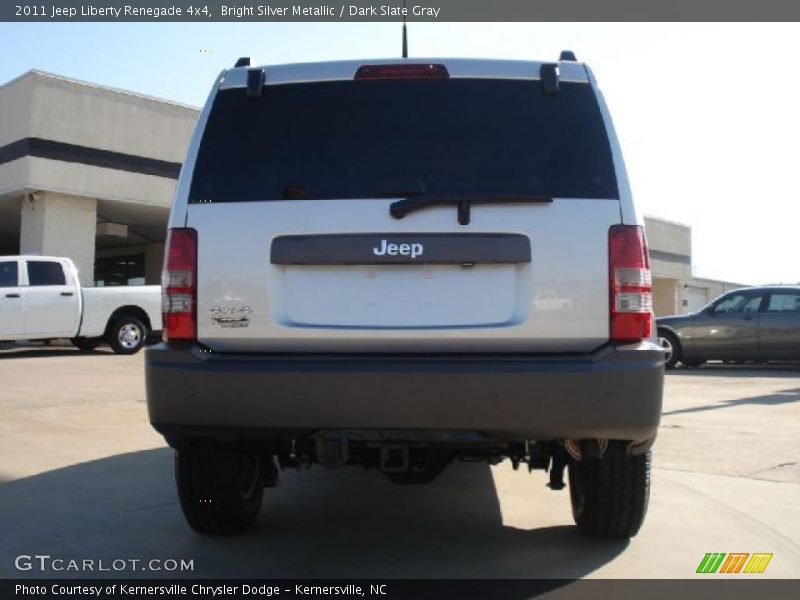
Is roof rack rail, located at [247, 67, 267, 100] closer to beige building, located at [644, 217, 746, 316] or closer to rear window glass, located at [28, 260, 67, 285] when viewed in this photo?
rear window glass, located at [28, 260, 67, 285]

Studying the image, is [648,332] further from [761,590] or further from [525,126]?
[761,590]

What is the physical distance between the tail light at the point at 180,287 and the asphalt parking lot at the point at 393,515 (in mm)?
1073

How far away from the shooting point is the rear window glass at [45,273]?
600 inches

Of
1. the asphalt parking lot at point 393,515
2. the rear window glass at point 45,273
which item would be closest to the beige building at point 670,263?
the rear window glass at point 45,273

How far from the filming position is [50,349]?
17875mm

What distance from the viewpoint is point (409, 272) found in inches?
126

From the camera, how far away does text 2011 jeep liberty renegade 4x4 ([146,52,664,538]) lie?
3.08 meters

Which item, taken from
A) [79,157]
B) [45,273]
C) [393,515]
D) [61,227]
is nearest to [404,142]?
[393,515]

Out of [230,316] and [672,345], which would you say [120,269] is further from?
[230,316]

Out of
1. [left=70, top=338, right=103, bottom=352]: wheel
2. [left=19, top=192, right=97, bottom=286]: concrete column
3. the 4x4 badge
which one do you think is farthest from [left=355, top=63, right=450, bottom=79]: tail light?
[left=19, top=192, right=97, bottom=286]: concrete column

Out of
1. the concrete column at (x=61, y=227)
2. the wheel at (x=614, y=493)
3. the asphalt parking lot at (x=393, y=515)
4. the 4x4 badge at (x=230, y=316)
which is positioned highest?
the concrete column at (x=61, y=227)

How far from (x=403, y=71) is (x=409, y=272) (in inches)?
36.8

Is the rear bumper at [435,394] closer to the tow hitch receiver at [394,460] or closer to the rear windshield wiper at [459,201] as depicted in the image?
the tow hitch receiver at [394,460]

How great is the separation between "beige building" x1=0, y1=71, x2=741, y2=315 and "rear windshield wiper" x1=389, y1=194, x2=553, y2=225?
18742 millimetres
